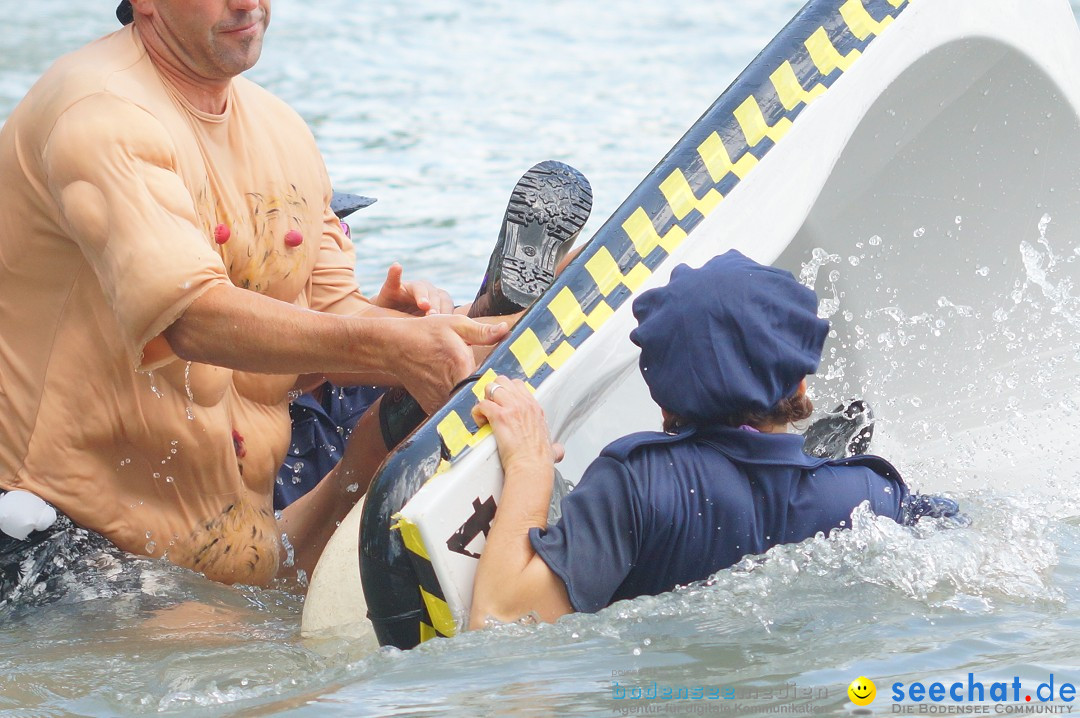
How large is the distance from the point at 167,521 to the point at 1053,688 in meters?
1.73

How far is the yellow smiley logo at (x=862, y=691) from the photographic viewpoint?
90.8 inches

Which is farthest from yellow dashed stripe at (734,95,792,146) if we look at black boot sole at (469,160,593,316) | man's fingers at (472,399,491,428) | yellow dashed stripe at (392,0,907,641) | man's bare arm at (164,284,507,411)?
man's fingers at (472,399,491,428)

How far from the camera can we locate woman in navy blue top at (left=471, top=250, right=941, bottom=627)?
2.38 meters

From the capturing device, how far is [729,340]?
7.80 feet

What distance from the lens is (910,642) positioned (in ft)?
8.23

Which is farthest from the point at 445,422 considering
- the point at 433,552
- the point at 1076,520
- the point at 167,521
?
the point at 1076,520

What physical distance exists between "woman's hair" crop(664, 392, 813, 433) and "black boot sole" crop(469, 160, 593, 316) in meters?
0.76

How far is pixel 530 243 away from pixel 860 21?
864 mm

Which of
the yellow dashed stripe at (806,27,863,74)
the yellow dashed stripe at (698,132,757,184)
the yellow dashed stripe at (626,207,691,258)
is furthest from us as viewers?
the yellow dashed stripe at (806,27,863,74)

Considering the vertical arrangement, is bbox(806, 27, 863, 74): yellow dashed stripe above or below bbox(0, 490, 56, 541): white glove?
above

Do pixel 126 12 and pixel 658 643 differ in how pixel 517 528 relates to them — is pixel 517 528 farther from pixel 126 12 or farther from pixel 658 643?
pixel 126 12

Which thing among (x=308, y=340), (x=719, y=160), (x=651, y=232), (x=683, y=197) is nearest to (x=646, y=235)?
(x=651, y=232)

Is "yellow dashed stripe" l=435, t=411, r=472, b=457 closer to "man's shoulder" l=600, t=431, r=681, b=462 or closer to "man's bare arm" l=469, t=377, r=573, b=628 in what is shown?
"man's bare arm" l=469, t=377, r=573, b=628

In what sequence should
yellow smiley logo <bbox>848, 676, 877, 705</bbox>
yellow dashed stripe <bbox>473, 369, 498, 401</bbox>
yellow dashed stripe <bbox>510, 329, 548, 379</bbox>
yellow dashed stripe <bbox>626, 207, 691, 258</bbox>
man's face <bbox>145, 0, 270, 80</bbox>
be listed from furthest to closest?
1. yellow dashed stripe <bbox>626, 207, 691, 258</bbox>
2. man's face <bbox>145, 0, 270, 80</bbox>
3. yellow dashed stripe <bbox>510, 329, 548, 379</bbox>
4. yellow dashed stripe <bbox>473, 369, 498, 401</bbox>
5. yellow smiley logo <bbox>848, 676, 877, 705</bbox>
